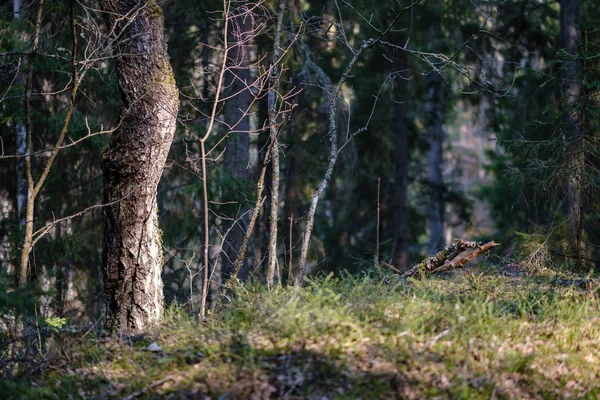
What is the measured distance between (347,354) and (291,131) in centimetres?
1207

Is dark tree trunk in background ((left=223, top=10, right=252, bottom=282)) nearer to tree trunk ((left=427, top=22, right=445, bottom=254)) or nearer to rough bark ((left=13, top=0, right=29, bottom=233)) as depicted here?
rough bark ((left=13, top=0, right=29, bottom=233))

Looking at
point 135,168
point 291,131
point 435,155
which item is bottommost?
point 435,155

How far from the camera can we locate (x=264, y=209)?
16.3 metres

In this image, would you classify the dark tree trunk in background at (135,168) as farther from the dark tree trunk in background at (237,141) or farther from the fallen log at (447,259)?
the dark tree trunk in background at (237,141)

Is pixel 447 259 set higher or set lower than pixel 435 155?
lower

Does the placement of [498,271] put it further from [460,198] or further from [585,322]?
[460,198]

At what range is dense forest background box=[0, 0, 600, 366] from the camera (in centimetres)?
891

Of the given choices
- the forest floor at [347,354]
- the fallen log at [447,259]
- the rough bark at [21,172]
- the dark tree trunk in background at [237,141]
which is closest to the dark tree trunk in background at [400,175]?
the dark tree trunk in background at [237,141]

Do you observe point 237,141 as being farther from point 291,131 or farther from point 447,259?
point 447,259

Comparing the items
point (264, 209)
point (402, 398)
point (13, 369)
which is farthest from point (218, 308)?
point (264, 209)

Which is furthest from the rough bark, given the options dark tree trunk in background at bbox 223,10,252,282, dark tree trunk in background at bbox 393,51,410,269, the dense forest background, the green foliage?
dark tree trunk in background at bbox 393,51,410,269

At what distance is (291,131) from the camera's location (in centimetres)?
1653

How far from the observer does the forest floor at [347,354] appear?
4.60 meters

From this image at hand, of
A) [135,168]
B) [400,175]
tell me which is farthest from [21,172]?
[400,175]
